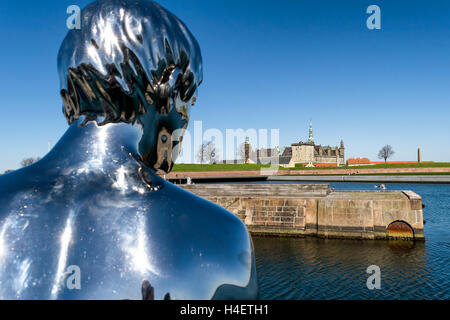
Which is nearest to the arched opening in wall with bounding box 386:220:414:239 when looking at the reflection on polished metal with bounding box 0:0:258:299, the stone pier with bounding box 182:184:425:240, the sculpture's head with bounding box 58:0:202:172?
the stone pier with bounding box 182:184:425:240

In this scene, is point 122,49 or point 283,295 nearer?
point 122,49

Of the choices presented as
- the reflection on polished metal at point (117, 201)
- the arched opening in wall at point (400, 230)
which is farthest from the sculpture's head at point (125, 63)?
the arched opening in wall at point (400, 230)

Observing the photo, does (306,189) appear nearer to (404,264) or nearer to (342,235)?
(342,235)

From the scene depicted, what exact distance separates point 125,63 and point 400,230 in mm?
14625

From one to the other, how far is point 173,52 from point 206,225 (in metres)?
0.71

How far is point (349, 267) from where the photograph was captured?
9898mm

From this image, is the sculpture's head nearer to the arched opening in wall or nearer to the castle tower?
the arched opening in wall

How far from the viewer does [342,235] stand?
13.4 m

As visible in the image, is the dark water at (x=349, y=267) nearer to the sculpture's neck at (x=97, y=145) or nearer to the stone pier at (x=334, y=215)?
the stone pier at (x=334, y=215)

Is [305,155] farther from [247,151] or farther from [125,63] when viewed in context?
[125,63]

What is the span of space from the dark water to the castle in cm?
10249

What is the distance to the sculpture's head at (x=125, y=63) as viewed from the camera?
1141 mm

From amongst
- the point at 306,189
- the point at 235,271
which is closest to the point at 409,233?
the point at 306,189

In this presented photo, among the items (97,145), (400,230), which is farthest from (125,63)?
(400,230)
